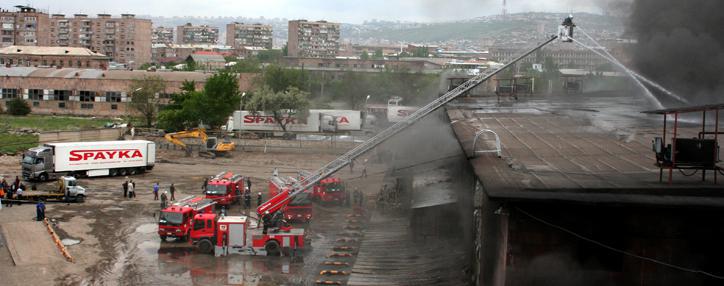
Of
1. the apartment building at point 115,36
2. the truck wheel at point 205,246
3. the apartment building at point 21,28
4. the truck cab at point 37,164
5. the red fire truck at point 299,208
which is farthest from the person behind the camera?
the apartment building at point 115,36

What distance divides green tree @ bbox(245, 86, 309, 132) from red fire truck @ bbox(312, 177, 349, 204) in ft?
68.8

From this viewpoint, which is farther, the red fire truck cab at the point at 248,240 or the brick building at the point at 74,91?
the brick building at the point at 74,91

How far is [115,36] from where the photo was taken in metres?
134

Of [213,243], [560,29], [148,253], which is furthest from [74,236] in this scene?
[560,29]

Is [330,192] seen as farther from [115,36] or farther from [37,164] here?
[115,36]

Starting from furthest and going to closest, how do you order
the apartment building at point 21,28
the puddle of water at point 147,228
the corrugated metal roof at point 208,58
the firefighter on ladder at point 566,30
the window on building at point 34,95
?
the apartment building at point 21,28
the corrugated metal roof at point 208,58
the window on building at point 34,95
the firefighter on ladder at point 566,30
the puddle of water at point 147,228

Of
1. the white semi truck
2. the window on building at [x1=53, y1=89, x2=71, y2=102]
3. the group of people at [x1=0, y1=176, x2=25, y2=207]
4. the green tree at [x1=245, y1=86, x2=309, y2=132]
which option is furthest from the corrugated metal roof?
the group of people at [x1=0, y1=176, x2=25, y2=207]

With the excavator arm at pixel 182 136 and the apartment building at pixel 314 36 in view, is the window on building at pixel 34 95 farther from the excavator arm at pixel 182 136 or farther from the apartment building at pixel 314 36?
the apartment building at pixel 314 36

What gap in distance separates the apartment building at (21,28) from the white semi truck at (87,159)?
102m

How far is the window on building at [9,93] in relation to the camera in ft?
203

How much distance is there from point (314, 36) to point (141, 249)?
154 meters

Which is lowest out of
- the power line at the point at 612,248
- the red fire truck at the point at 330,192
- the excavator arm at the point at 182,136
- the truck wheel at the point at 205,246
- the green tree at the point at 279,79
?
the truck wheel at the point at 205,246

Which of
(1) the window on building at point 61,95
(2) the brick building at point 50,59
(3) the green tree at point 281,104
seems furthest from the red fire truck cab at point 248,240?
(2) the brick building at point 50,59

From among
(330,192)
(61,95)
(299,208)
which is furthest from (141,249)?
(61,95)
